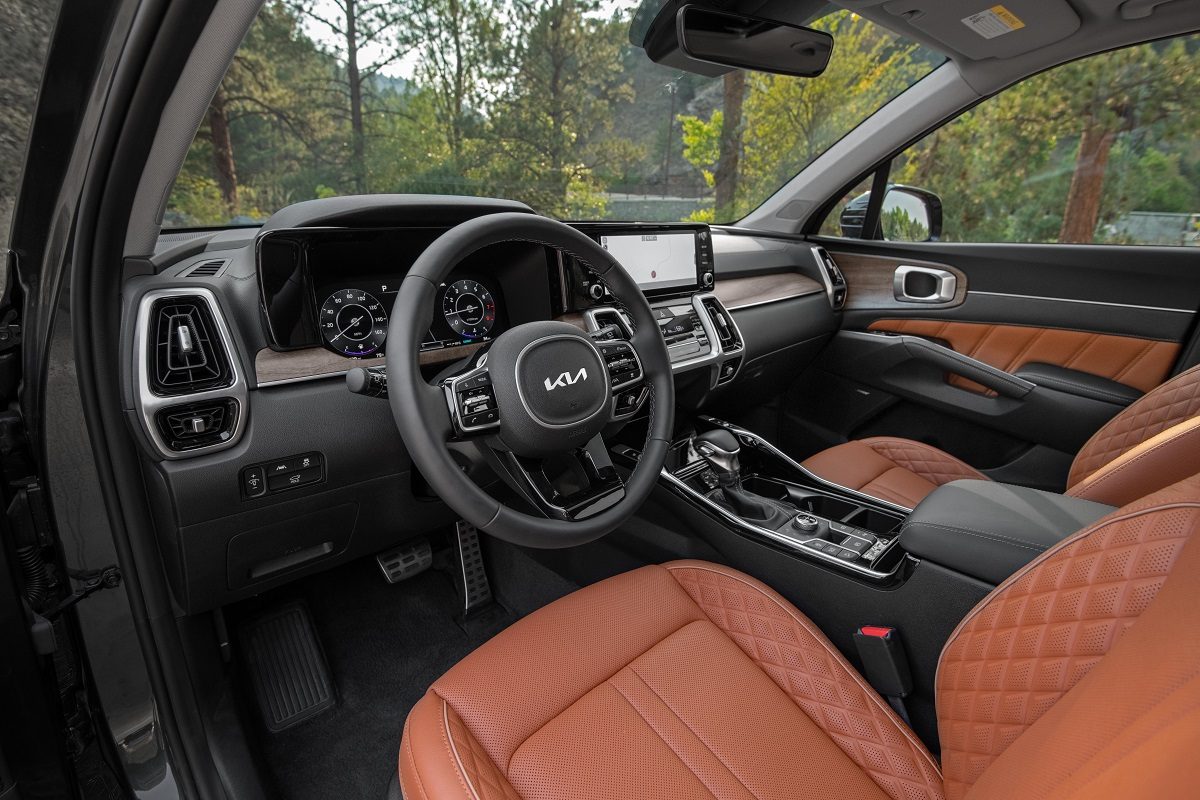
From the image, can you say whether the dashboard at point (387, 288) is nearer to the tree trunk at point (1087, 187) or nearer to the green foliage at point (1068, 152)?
the green foliage at point (1068, 152)

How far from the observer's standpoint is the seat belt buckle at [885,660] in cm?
114

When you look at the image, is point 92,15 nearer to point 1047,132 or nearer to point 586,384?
point 586,384

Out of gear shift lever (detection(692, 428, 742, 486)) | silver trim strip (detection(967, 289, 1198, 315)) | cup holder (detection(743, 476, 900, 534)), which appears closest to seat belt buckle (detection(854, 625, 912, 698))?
cup holder (detection(743, 476, 900, 534))

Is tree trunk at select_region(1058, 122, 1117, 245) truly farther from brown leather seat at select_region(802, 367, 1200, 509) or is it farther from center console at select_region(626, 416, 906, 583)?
center console at select_region(626, 416, 906, 583)

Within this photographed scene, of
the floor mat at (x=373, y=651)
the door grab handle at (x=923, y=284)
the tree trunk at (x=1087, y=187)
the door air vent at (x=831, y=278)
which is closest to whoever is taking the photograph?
the floor mat at (x=373, y=651)

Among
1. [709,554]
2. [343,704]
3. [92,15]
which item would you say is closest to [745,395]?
[709,554]

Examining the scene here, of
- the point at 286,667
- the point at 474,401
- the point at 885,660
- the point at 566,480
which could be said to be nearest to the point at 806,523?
the point at 885,660

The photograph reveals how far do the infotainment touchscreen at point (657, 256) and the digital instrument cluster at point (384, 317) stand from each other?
1.53 feet

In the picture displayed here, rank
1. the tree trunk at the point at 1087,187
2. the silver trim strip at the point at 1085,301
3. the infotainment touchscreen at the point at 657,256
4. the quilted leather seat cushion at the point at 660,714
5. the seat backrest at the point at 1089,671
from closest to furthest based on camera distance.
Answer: the seat backrest at the point at 1089,671 < the quilted leather seat cushion at the point at 660,714 < the infotainment touchscreen at the point at 657,256 < the silver trim strip at the point at 1085,301 < the tree trunk at the point at 1087,187

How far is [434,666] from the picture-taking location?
71.8 inches

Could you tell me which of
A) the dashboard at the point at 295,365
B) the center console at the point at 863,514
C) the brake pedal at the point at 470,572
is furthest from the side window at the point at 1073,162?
the brake pedal at the point at 470,572

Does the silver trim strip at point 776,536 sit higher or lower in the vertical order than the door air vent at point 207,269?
lower

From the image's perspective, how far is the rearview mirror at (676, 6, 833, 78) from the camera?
1415 millimetres

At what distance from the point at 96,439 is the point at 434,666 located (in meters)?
1.06
